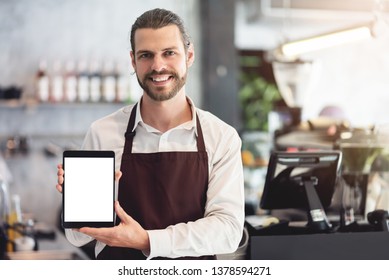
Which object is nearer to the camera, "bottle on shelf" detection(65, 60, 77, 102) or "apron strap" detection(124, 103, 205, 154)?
"apron strap" detection(124, 103, 205, 154)

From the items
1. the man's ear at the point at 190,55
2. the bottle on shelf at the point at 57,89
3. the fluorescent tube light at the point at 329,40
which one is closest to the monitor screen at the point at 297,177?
the man's ear at the point at 190,55

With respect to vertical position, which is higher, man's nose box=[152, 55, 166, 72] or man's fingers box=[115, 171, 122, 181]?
man's nose box=[152, 55, 166, 72]

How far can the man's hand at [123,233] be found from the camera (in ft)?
4.75

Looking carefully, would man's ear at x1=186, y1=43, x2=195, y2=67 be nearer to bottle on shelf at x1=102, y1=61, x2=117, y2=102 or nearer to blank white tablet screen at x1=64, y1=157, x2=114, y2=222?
→ blank white tablet screen at x1=64, y1=157, x2=114, y2=222

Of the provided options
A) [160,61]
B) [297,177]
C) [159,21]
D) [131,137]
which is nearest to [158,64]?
[160,61]

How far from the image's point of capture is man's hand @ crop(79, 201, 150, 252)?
145 centimetres

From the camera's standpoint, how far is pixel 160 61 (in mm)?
1554

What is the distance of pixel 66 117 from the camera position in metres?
4.32

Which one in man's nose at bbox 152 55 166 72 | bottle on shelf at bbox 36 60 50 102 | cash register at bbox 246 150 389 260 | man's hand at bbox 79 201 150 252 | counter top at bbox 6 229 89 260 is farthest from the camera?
bottle on shelf at bbox 36 60 50 102

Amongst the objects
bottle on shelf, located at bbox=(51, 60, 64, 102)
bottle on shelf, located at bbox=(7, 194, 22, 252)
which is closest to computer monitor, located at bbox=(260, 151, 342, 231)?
bottle on shelf, located at bbox=(7, 194, 22, 252)

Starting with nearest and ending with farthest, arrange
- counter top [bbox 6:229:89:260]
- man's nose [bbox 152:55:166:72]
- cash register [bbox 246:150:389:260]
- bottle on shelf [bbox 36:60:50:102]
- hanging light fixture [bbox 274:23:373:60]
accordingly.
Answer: man's nose [bbox 152:55:166:72], cash register [bbox 246:150:389:260], counter top [bbox 6:229:89:260], hanging light fixture [bbox 274:23:373:60], bottle on shelf [bbox 36:60:50:102]

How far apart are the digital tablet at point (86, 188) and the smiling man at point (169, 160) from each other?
0.04 metres
